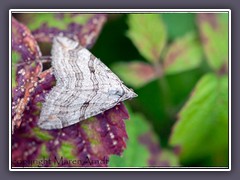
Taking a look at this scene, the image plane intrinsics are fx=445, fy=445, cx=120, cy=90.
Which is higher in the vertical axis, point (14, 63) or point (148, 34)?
point (148, 34)

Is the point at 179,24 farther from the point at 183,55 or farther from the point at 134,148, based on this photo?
the point at 134,148

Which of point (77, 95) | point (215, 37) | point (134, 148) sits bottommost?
point (134, 148)

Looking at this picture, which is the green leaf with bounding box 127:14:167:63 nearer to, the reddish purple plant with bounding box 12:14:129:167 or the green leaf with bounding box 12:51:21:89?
the reddish purple plant with bounding box 12:14:129:167

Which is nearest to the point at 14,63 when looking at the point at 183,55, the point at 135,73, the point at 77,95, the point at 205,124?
the point at 77,95

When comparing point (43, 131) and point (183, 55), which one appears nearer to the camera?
point (43, 131)

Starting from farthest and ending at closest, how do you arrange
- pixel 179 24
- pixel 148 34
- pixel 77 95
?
pixel 179 24, pixel 148 34, pixel 77 95

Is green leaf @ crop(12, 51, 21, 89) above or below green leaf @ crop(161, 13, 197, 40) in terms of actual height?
below

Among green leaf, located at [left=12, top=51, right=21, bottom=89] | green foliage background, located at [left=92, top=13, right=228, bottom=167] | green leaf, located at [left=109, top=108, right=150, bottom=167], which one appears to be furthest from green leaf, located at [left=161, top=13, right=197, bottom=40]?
green leaf, located at [left=12, top=51, right=21, bottom=89]
